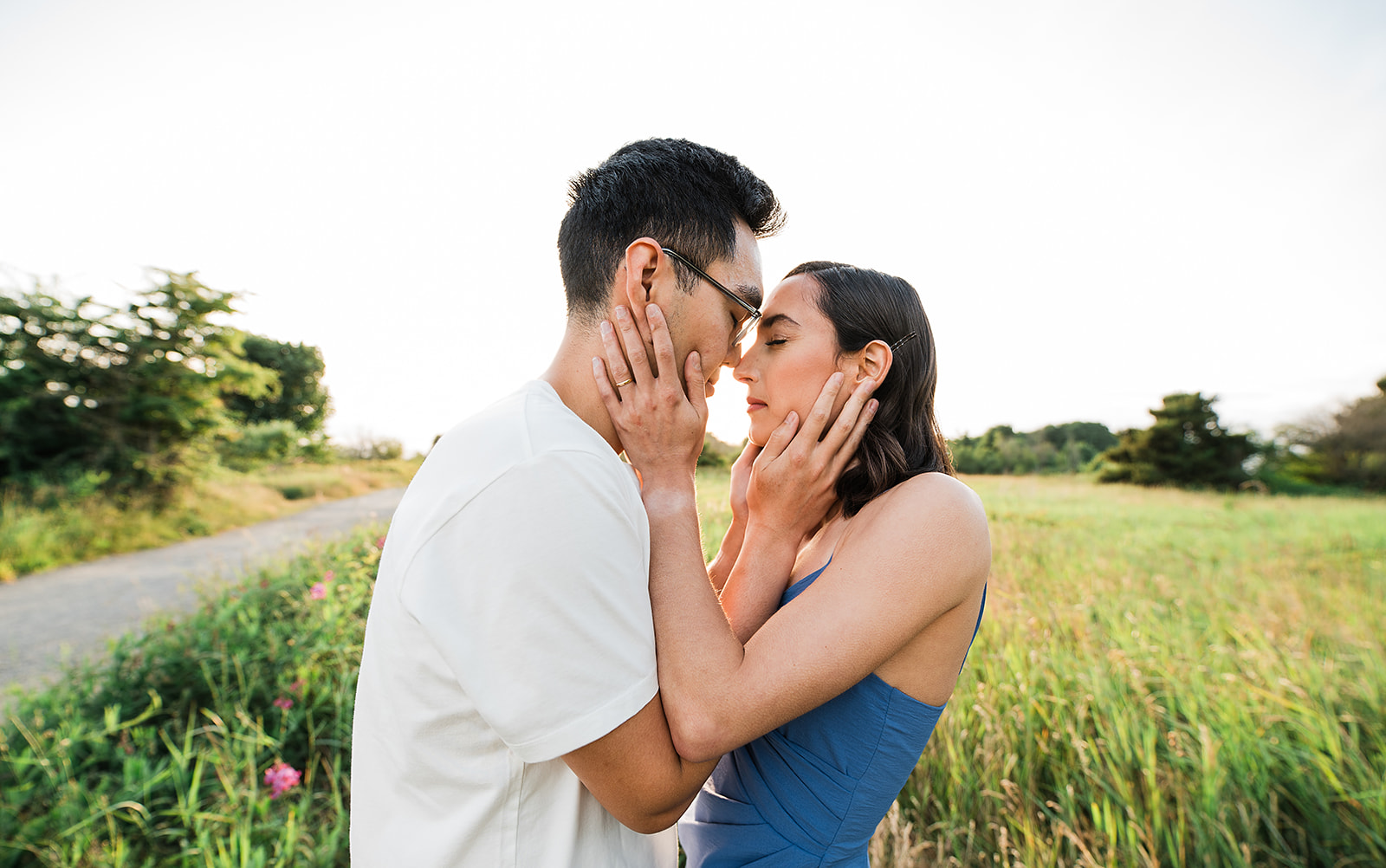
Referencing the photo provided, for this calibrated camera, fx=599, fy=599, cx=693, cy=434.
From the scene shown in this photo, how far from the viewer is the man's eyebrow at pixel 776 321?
78.5 inches

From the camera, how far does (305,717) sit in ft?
12.2

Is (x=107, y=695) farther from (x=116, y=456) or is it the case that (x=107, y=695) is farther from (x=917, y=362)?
(x=116, y=456)

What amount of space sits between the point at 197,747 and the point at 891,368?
171 inches

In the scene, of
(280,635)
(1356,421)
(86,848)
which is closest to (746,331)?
(86,848)

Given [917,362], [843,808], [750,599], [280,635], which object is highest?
[917,362]

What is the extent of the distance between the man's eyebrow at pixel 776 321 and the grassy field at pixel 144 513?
15.1 feet

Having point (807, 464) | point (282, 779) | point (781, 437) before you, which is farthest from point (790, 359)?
point (282, 779)

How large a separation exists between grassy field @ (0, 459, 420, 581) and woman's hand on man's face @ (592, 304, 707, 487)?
4.77 meters

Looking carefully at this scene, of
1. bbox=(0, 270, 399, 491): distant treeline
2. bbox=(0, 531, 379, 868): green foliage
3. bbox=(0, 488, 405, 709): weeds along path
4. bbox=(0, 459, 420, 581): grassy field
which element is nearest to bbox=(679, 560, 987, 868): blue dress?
bbox=(0, 531, 379, 868): green foliage

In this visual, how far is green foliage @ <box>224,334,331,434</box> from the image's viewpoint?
3331 centimetres

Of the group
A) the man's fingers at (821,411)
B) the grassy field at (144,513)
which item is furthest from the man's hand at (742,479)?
the grassy field at (144,513)

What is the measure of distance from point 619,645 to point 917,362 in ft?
4.86

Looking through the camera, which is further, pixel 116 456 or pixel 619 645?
pixel 116 456

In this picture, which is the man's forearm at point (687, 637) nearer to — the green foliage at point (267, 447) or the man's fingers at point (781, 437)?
the man's fingers at point (781, 437)
